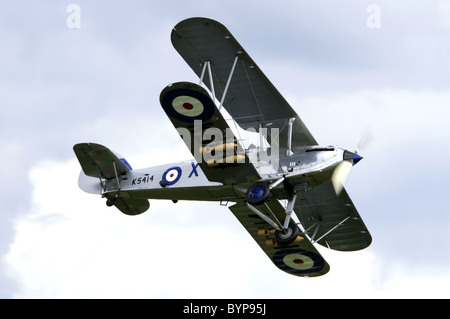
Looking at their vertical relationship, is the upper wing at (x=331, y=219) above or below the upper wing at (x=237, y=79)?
below

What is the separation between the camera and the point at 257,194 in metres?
21.6

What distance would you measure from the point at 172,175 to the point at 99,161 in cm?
207

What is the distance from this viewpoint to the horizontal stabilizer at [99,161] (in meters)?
24.0

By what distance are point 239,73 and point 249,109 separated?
110 centimetres

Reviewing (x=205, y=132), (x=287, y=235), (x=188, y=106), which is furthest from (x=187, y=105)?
(x=287, y=235)

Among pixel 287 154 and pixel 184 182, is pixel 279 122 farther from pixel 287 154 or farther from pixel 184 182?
pixel 184 182

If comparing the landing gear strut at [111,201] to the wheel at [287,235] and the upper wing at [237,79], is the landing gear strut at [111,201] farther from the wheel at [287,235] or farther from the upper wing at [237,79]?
the wheel at [287,235]

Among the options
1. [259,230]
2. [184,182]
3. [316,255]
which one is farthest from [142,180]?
[316,255]

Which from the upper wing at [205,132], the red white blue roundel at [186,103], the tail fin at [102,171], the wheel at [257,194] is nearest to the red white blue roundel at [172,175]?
the tail fin at [102,171]

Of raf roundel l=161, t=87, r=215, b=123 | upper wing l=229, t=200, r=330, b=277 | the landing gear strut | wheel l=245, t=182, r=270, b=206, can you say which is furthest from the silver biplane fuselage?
raf roundel l=161, t=87, r=215, b=123

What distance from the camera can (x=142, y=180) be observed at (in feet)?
79.7

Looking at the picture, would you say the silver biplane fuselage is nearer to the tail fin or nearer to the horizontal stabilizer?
the tail fin

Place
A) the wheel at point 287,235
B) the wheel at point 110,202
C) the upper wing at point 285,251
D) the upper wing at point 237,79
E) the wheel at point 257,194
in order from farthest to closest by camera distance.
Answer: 1. the upper wing at point 285,251
2. the wheel at point 110,202
3. the wheel at point 287,235
4. the upper wing at point 237,79
5. the wheel at point 257,194

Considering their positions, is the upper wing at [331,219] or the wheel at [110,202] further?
the upper wing at [331,219]
